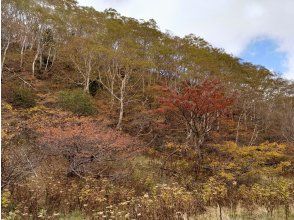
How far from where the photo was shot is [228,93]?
22.6 metres

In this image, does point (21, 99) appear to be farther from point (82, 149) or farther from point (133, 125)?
point (82, 149)

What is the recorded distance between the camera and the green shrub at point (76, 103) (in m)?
18.9

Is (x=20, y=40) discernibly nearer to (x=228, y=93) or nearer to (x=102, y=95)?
(x=102, y=95)

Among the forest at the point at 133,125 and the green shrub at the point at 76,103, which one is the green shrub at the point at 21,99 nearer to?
the forest at the point at 133,125

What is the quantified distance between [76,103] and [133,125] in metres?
3.97

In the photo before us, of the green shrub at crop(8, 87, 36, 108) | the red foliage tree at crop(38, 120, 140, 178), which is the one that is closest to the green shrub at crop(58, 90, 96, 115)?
the green shrub at crop(8, 87, 36, 108)

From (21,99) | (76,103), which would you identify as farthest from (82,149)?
(21,99)

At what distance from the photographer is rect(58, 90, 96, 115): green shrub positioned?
742 inches

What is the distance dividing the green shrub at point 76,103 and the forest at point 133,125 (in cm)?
8

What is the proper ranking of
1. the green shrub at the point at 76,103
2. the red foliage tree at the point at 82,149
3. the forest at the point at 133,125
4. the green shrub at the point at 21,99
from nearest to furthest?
the forest at the point at 133,125 < the red foliage tree at the point at 82,149 < the green shrub at the point at 76,103 < the green shrub at the point at 21,99

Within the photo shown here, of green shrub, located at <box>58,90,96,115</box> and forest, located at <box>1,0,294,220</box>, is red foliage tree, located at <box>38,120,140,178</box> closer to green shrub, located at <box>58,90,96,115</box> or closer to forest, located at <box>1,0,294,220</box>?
forest, located at <box>1,0,294,220</box>

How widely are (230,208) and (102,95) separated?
1791 centimetres

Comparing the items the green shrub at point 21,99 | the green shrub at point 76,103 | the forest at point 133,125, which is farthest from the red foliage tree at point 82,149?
the green shrub at point 21,99

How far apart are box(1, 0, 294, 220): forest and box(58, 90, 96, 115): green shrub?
0.08 metres
